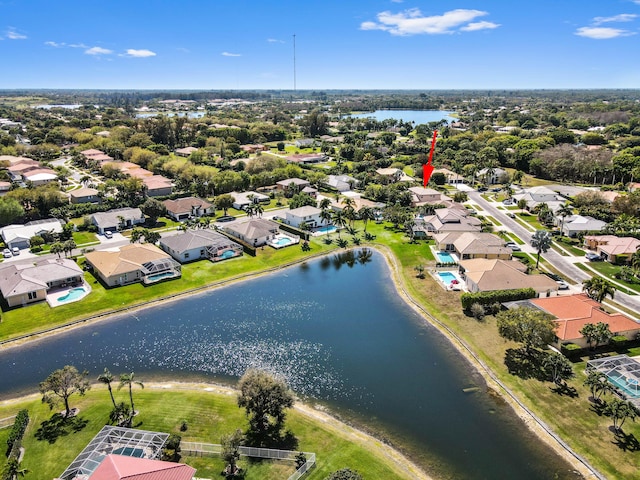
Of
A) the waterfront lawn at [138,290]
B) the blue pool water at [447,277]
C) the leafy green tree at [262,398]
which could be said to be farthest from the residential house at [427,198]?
the leafy green tree at [262,398]

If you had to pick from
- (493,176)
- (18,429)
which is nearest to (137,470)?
(18,429)

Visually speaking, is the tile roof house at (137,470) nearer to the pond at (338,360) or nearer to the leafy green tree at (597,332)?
the pond at (338,360)

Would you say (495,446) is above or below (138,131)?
below

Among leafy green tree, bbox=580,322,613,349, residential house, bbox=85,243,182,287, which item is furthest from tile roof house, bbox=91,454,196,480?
leafy green tree, bbox=580,322,613,349

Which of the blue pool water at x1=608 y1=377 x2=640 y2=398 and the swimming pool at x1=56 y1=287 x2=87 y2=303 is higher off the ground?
the swimming pool at x1=56 y1=287 x2=87 y2=303

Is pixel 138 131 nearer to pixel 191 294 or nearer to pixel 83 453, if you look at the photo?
pixel 191 294

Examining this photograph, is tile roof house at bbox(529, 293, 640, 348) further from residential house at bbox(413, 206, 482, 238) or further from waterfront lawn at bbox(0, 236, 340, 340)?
waterfront lawn at bbox(0, 236, 340, 340)

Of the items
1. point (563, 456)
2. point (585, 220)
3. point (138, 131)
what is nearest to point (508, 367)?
point (563, 456)
